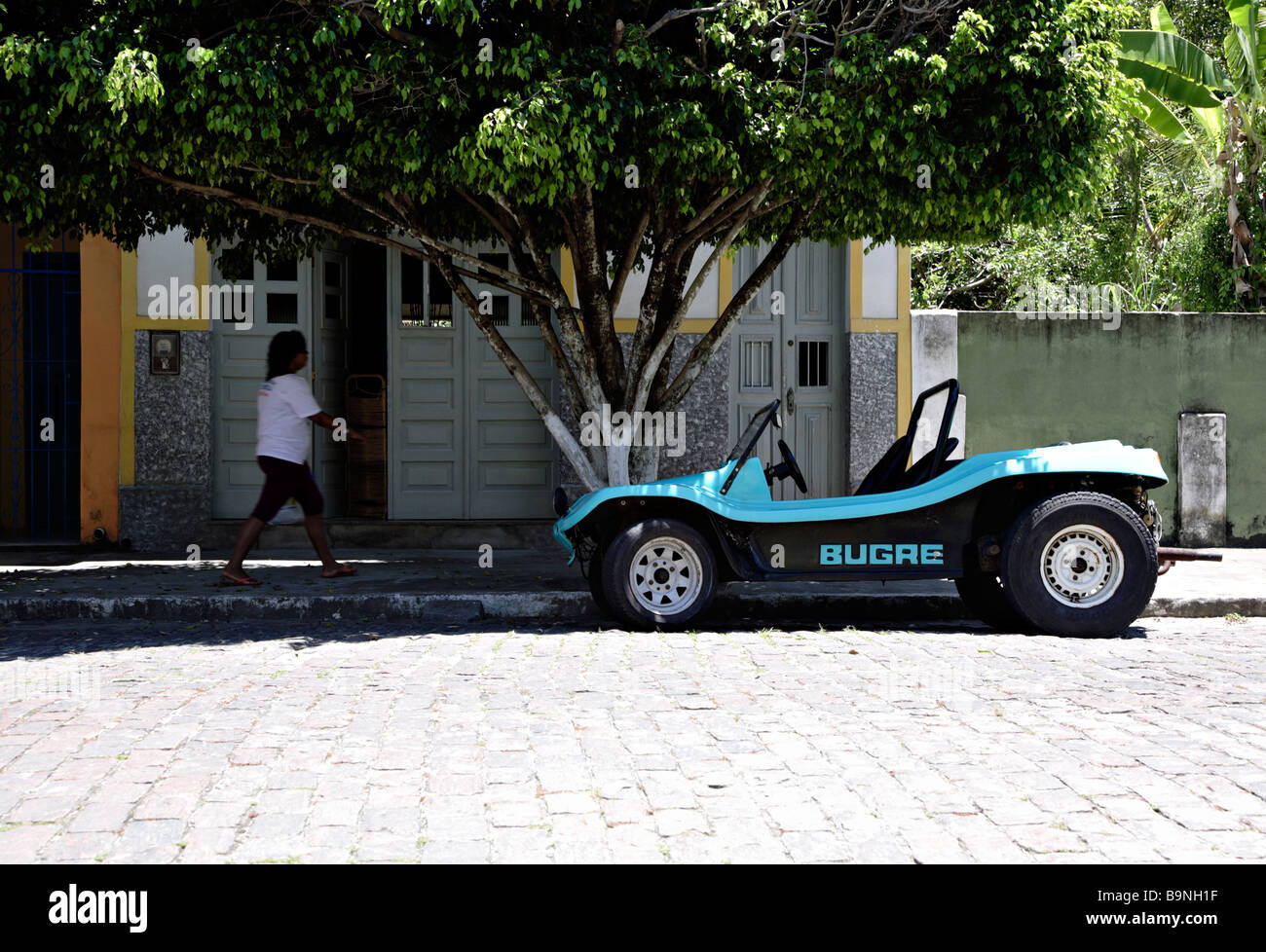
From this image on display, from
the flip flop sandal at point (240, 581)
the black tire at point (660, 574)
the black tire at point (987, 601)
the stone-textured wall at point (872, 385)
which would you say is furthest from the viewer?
the stone-textured wall at point (872, 385)

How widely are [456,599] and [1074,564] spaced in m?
3.92

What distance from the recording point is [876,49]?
7.97 metres

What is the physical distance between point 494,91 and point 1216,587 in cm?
604

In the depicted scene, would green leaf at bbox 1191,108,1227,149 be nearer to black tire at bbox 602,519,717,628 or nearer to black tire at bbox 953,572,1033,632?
black tire at bbox 953,572,1033,632

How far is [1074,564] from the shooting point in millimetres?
7613

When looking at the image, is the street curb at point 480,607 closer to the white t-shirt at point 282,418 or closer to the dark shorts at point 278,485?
the dark shorts at point 278,485

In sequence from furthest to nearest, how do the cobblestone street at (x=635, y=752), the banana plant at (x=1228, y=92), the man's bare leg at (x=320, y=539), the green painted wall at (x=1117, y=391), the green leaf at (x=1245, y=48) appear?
the banana plant at (x=1228, y=92)
the green leaf at (x=1245, y=48)
the green painted wall at (x=1117, y=391)
the man's bare leg at (x=320, y=539)
the cobblestone street at (x=635, y=752)

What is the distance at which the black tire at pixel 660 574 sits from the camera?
25.5ft

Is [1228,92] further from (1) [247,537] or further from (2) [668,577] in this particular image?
(1) [247,537]

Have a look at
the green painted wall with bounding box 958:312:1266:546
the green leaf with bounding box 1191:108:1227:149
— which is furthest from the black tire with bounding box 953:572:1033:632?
the green leaf with bounding box 1191:108:1227:149

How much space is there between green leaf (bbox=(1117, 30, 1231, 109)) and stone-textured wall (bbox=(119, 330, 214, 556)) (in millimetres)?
10948

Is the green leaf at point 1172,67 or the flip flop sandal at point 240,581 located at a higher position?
the green leaf at point 1172,67

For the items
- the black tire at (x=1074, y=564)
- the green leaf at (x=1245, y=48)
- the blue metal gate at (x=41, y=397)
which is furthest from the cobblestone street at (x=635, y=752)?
the green leaf at (x=1245, y=48)

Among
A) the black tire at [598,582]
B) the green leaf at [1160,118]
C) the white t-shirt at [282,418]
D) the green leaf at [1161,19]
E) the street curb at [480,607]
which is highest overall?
the green leaf at [1161,19]
